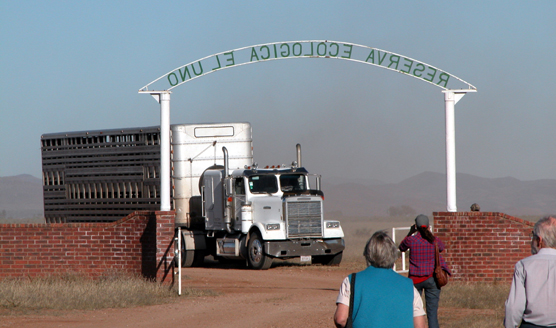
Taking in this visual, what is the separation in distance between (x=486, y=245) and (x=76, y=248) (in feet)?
28.2

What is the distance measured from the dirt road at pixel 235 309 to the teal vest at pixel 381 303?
653 cm

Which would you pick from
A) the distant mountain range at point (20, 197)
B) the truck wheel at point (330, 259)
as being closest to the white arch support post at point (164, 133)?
the truck wheel at point (330, 259)

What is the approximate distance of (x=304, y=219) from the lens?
21078mm

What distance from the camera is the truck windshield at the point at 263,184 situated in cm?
2134

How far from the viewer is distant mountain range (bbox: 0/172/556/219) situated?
457 ft

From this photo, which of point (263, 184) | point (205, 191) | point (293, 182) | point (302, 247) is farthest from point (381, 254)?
point (205, 191)

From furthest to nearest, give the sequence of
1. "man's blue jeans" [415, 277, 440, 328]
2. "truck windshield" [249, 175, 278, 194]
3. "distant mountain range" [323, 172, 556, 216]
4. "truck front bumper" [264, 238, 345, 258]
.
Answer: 1. "distant mountain range" [323, 172, 556, 216]
2. "truck windshield" [249, 175, 278, 194]
3. "truck front bumper" [264, 238, 345, 258]
4. "man's blue jeans" [415, 277, 440, 328]

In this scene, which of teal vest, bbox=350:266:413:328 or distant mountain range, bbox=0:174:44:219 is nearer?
teal vest, bbox=350:266:413:328

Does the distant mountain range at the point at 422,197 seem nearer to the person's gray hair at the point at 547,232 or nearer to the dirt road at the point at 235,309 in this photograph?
the dirt road at the point at 235,309

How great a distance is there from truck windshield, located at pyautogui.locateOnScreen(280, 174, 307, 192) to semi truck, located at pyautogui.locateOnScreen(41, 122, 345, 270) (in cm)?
3

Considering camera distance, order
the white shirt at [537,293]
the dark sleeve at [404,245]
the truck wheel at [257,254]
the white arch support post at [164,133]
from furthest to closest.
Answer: the truck wheel at [257,254] → the white arch support post at [164,133] → the dark sleeve at [404,245] → the white shirt at [537,293]

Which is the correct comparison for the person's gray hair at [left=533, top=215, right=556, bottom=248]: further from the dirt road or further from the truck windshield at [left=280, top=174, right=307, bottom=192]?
the truck windshield at [left=280, top=174, right=307, bottom=192]

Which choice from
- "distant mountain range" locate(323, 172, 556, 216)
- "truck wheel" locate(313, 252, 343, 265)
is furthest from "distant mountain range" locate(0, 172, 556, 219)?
"truck wheel" locate(313, 252, 343, 265)

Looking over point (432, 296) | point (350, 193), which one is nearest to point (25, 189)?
point (350, 193)
